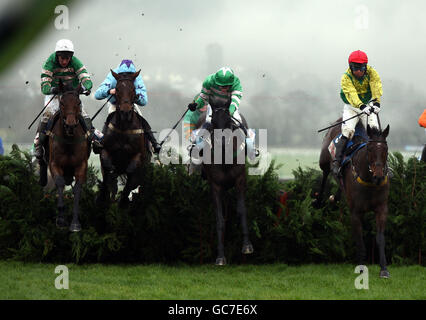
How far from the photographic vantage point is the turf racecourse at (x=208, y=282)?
259 inches

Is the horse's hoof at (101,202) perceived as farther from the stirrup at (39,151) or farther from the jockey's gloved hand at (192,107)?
the jockey's gloved hand at (192,107)

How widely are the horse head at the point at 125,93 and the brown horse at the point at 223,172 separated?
3.49ft

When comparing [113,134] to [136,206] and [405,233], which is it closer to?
[136,206]

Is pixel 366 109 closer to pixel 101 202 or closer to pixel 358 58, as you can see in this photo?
pixel 358 58

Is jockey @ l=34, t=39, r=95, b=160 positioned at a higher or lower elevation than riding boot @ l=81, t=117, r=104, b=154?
higher

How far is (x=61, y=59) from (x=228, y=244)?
11.6 ft

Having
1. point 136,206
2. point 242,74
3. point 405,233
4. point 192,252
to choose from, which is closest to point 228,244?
point 192,252

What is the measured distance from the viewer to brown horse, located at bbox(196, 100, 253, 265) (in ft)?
26.3

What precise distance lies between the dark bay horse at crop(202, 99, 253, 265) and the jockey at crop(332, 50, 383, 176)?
1281mm

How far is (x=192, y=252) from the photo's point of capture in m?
9.12

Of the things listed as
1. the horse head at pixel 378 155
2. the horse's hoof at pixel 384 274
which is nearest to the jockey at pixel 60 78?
the horse head at pixel 378 155

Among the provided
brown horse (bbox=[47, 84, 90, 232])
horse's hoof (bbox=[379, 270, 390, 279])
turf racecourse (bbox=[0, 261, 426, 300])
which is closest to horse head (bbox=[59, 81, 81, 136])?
Answer: brown horse (bbox=[47, 84, 90, 232])

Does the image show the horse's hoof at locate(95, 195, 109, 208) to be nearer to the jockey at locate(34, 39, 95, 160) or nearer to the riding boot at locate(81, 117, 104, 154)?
the riding boot at locate(81, 117, 104, 154)

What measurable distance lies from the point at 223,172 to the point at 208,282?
1.49m
